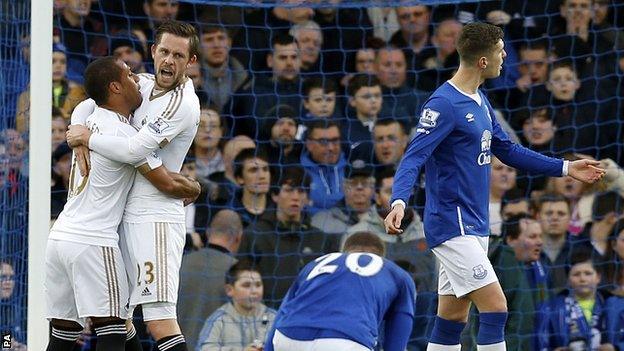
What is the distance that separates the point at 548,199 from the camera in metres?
9.55

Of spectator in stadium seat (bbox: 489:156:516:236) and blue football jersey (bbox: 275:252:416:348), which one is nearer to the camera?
blue football jersey (bbox: 275:252:416:348)

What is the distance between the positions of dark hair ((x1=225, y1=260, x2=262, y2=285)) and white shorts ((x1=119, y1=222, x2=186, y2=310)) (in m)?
2.38

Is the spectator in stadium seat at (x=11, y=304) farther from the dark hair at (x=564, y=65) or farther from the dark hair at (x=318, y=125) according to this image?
the dark hair at (x=564, y=65)

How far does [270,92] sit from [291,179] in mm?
699

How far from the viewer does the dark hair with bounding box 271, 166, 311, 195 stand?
9.39 m

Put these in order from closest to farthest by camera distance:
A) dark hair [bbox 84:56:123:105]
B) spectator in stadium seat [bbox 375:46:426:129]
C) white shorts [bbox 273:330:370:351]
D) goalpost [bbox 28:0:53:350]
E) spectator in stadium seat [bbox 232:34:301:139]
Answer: white shorts [bbox 273:330:370:351], dark hair [bbox 84:56:123:105], goalpost [bbox 28:0:53:350], spectator in stadium seat [bbox 232:34:301:139], spectator in stadium seat [bbox 375:46:426:129]

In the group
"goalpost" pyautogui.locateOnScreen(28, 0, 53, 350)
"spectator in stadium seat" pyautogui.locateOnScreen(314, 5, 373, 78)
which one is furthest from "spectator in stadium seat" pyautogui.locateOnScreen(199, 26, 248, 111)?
"goalpost" pyautogui.locateOnScreen(28, 0, 53, 350)

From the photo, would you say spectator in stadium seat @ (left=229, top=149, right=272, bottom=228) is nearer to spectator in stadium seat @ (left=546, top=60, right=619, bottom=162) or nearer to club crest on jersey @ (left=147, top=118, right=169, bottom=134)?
spectator in stadium seat @ (left=546, top=60, right=619, bottom=162)

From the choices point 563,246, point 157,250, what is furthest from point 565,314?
point 157,250

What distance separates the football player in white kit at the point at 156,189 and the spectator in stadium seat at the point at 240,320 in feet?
7.42

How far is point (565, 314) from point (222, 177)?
7.84 ft

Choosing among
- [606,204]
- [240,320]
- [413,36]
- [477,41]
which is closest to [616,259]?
[606,204]

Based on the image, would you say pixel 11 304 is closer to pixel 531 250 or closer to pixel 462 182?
pixel 462 182

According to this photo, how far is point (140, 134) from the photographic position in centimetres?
640
